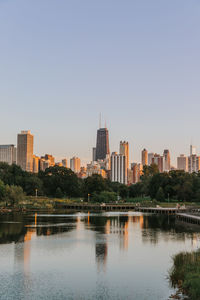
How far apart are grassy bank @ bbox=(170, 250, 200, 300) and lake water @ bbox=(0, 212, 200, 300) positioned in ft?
2.80

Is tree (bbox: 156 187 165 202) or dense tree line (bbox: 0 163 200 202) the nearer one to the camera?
dense tree line (bbox: 0 163 200 202)

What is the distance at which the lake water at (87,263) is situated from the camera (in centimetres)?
2394

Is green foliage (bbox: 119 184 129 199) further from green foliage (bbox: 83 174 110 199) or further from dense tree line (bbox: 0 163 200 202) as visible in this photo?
green foliage (bbox: 83 174 110 199)

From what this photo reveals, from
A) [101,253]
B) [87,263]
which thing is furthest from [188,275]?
[101,253]

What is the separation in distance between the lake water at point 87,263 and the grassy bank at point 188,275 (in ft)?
2.80

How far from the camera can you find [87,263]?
3231cm

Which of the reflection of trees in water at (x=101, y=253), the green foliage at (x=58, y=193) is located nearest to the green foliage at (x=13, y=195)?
the green foliage at (x=58, y=193)

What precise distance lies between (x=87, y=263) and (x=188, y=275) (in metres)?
10.9

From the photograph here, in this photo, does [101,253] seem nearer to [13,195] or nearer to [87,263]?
[87,263]

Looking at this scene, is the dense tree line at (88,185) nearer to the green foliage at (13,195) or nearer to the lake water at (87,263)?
the green foliage at (13,195)

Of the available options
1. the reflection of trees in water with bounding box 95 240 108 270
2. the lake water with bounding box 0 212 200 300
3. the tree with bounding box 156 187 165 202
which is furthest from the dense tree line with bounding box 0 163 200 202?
the reflection of trees in water with bounding box 95 240 108 270

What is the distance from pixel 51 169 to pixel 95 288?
442 ft

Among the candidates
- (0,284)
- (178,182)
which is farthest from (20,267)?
(178,182)

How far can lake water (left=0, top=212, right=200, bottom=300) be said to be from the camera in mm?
23938
